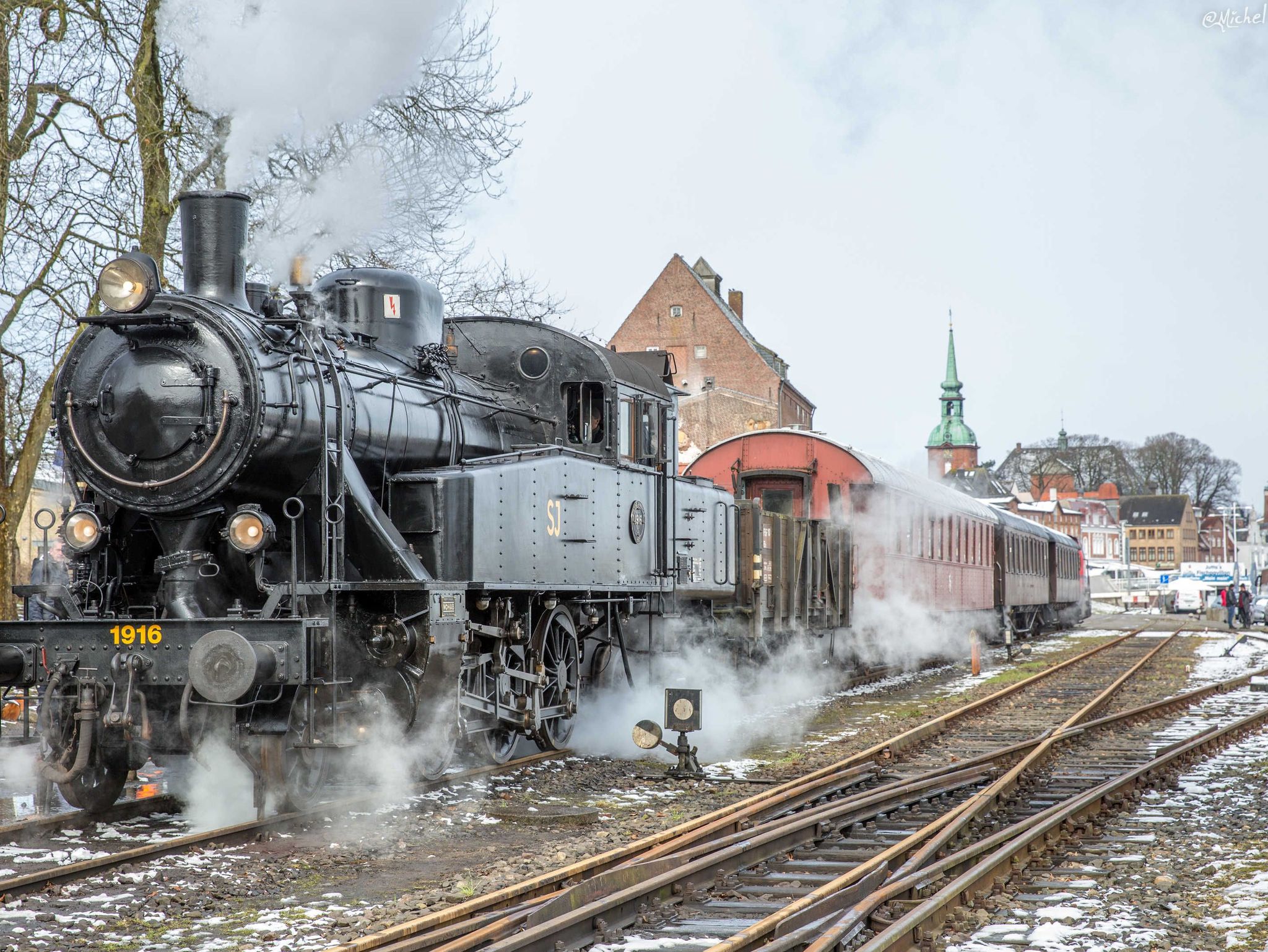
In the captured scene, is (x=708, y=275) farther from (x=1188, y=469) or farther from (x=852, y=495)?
(x=1188, y=469)

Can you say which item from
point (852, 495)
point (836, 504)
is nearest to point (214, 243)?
point (852, 495)

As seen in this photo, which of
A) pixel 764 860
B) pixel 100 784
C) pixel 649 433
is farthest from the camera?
pixel 649 433

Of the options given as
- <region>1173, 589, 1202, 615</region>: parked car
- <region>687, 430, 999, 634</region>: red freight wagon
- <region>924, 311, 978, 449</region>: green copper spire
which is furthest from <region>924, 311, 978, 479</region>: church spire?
<region>687, 430, 999, 634</region>: red freight wagon

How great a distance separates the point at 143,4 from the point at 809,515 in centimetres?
1109

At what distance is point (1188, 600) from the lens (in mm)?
59250

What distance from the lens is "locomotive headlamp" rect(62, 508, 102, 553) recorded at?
773cm

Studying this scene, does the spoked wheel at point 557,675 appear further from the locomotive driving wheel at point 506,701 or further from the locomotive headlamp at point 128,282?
the locomotive headlamp at point 128,282

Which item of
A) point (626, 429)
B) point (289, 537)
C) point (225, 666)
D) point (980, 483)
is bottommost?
point (225, 666)

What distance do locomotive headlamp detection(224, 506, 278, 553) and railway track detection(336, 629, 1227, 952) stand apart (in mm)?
2563

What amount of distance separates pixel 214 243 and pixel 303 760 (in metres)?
3.05

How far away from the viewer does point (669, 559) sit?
1162 cm

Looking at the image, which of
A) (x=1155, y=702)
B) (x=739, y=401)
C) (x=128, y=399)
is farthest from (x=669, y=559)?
(x=739, y=401)

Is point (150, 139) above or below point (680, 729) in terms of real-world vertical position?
above

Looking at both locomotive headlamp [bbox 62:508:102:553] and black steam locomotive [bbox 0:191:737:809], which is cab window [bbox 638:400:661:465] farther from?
locomotive headlamp [bbox 62:508:102:553]
